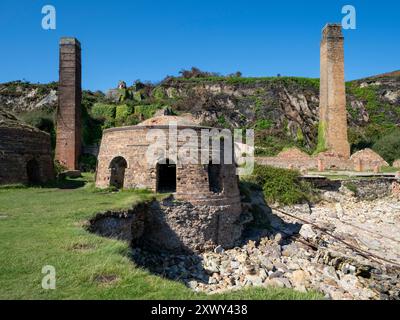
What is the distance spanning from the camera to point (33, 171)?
1451 cm

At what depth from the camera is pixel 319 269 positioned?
9938 millimetres

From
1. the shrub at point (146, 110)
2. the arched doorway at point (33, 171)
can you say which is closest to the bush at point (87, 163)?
the shrub at point (146, 110)

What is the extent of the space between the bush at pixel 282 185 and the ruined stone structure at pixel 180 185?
18.9ft

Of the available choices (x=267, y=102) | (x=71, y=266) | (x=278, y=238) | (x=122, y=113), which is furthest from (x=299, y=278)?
(x=267, y=102)

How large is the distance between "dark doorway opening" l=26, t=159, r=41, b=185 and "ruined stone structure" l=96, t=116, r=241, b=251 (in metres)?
4.07

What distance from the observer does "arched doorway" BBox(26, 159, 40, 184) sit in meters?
14.3

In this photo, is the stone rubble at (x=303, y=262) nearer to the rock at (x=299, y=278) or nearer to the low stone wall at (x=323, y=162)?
the rock at (x=299, y=278)

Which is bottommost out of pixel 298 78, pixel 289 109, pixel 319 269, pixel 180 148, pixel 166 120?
pixel 319 269

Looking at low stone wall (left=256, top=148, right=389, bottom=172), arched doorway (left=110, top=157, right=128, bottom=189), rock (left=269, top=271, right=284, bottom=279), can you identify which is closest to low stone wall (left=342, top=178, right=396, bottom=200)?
low stone wall (left=256, top=148, right=389, bottom=172)

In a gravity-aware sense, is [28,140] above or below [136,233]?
above

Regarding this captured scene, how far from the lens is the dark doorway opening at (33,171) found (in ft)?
47.0

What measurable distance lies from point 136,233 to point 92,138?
20530 millimetres
